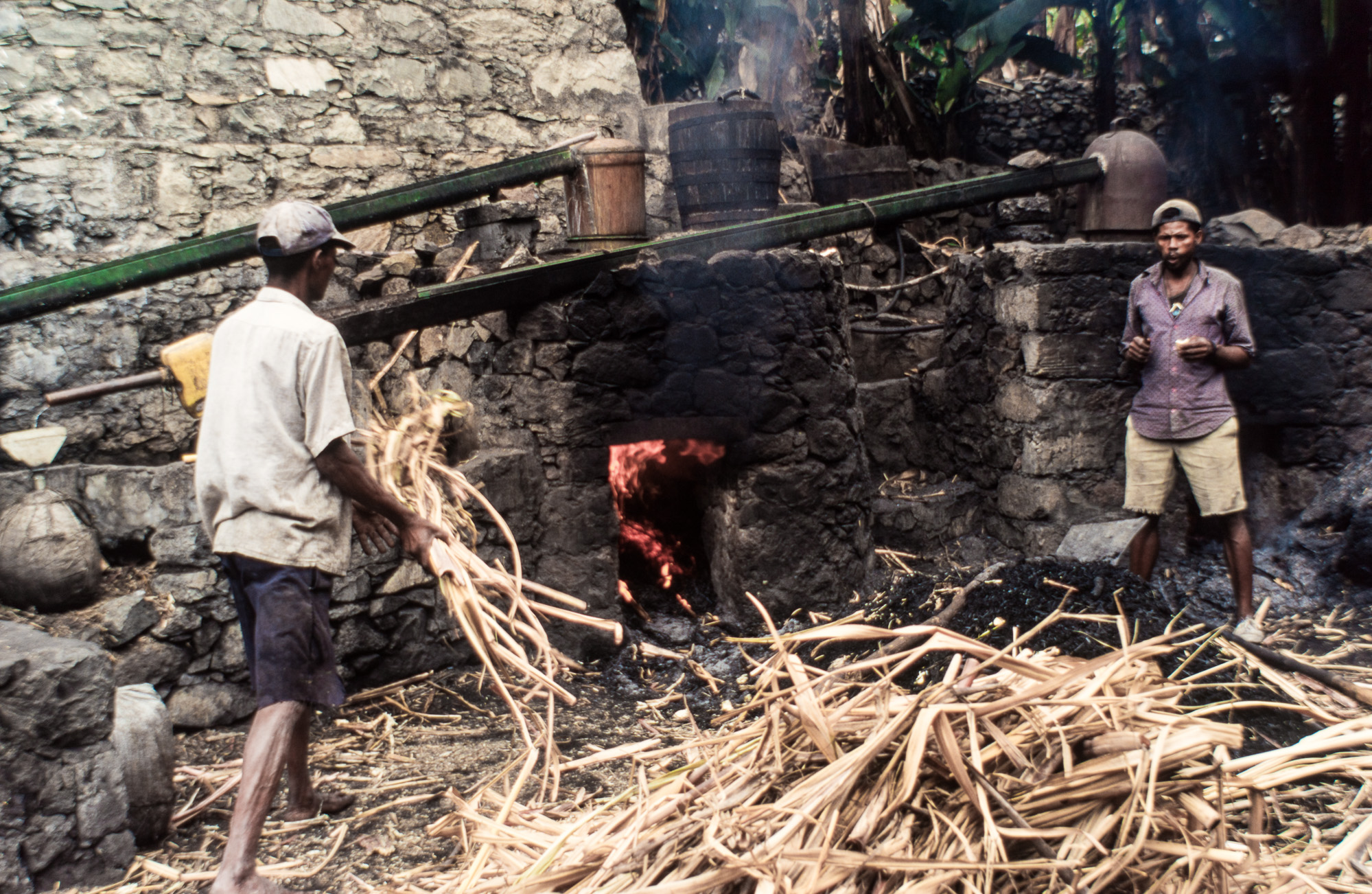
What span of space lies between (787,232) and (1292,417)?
138 inches

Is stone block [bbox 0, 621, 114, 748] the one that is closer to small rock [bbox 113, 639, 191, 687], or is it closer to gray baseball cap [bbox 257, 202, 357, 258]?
small rock [bbox 113, 639, 191, 687]

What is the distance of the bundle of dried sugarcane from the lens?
2.70 meters

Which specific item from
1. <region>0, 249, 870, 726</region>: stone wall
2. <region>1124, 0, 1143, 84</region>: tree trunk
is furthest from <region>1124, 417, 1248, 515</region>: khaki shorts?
<region>1124, 0, 1143, 84</region>: tree trunk

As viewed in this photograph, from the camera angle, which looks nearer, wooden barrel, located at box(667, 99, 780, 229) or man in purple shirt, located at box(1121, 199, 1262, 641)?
man in purple shirt, located at box(1121, 199, 1262, 641)

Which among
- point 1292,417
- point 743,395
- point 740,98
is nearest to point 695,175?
point 740,98

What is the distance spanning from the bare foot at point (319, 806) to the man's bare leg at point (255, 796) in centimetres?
52

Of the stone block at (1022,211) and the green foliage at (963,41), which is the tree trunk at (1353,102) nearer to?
the stone block at (1022,211)

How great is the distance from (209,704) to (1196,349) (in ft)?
15.9

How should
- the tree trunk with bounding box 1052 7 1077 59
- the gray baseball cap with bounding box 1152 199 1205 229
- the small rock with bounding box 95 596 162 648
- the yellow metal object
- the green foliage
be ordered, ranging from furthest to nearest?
the tree trunk with bounding box 1052 7 1077 59 → the green foliage → the gray baseball cap with bounding box 1152 199 1205 229 → the small rock with bounding box 95 596 162 648 → the yellow metal object

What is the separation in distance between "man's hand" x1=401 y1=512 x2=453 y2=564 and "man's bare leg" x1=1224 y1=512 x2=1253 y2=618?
388cm

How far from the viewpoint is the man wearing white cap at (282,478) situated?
2.75 m

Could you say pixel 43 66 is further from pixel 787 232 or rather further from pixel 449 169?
pixel 787 232

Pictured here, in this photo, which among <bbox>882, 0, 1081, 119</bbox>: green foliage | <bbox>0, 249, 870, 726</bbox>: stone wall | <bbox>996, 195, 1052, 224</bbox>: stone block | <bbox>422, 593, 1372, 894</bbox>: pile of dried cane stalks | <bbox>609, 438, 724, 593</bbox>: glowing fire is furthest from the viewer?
<bbox>882, 0, 1081, 119</bbox>: green foliage

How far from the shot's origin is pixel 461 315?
15.6 ft
